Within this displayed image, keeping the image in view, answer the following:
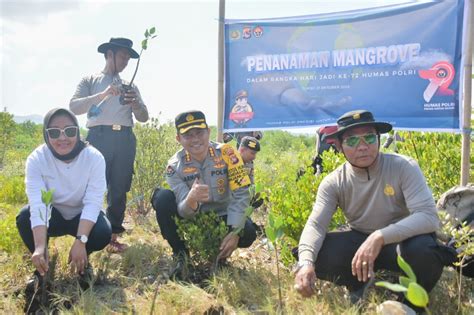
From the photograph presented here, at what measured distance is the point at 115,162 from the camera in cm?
378

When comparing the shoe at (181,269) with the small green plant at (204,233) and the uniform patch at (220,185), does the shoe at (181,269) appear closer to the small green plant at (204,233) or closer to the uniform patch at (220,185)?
the small green plant at (204,233)

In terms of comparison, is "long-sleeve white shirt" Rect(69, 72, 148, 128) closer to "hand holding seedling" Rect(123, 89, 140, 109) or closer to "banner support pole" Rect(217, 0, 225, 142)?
"hand holding seedling" Rect(123, 89, 140, 109)

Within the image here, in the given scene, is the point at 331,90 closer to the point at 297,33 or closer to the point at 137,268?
the point at 297,33

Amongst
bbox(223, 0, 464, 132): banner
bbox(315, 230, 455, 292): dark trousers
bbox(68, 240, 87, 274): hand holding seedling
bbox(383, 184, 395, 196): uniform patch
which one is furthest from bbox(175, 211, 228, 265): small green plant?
bbox(223, 0, 464, 132): banner

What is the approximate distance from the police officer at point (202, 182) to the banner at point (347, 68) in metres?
1.31

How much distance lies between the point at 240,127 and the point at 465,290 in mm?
2542

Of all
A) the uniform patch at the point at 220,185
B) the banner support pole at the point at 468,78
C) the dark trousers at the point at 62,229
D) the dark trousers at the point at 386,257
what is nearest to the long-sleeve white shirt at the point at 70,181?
the dark trousers at the point at 62,229

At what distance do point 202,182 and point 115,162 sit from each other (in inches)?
41.0

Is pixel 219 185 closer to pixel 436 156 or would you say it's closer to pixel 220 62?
pixel 220 62

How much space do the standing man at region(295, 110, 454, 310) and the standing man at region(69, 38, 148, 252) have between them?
1932 millimetres

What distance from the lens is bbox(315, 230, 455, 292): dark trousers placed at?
2258 mm

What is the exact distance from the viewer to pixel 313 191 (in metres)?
3.11

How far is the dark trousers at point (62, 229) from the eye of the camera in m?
2.90

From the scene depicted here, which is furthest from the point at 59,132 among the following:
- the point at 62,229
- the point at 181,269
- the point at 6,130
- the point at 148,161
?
the point at 6,130
